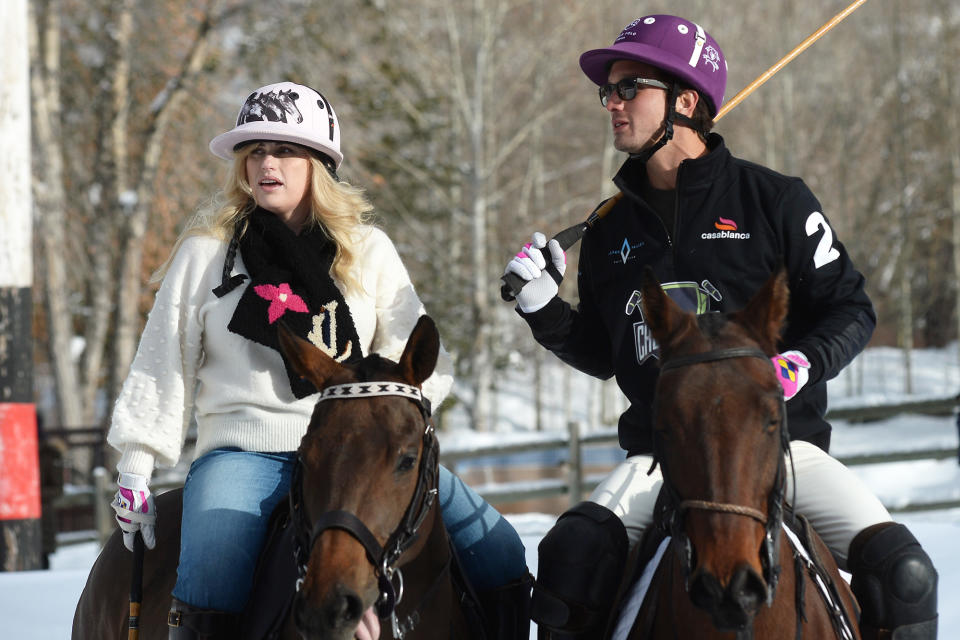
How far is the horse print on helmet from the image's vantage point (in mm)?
3867

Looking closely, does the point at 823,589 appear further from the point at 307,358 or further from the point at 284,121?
the point at 284,121

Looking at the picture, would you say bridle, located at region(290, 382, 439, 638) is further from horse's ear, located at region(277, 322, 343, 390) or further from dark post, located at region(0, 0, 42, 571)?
dark post, located at region(0, 0, 42, 571)

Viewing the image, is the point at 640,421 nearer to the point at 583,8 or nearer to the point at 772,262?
the point at 772,262

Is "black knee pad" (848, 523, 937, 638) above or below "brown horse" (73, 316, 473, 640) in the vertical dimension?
below

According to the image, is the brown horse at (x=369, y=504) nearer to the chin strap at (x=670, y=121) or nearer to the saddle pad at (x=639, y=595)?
the saddle pad at (x=639, y=595)

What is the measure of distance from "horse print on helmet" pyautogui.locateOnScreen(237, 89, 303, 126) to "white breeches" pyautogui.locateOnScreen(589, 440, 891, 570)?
1.63 meters

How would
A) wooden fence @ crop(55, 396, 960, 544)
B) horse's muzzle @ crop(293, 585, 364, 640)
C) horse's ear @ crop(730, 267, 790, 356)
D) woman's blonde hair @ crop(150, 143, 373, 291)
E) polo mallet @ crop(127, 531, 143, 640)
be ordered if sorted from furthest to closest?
wooden fence @ crop(55, 396, 960, 544), woman's blonde hair @ crop(150, 143, 373, 291), polo mallet @ crop(127, 531, 143, 640), horse's ear @ crop(730, 267, 790, 356), horse's muzzle @ crop(293, 585, 364, 640)

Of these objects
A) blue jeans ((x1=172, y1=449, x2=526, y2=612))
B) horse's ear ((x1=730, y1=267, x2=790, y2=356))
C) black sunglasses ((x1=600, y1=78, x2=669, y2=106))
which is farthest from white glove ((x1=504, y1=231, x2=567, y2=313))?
horse's ear ((x1=730, y1=267, x2=790, y2=356))

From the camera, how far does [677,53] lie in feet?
12.6

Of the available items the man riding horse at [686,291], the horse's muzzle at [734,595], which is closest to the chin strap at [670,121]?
the man riding horse at [686,291]

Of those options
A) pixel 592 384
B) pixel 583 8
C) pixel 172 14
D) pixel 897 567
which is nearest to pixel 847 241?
pixel 592 384

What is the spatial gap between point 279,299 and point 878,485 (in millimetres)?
15427

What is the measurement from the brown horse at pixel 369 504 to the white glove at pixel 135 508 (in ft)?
1.91

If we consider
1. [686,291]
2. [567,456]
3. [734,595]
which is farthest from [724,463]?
[567,456]
